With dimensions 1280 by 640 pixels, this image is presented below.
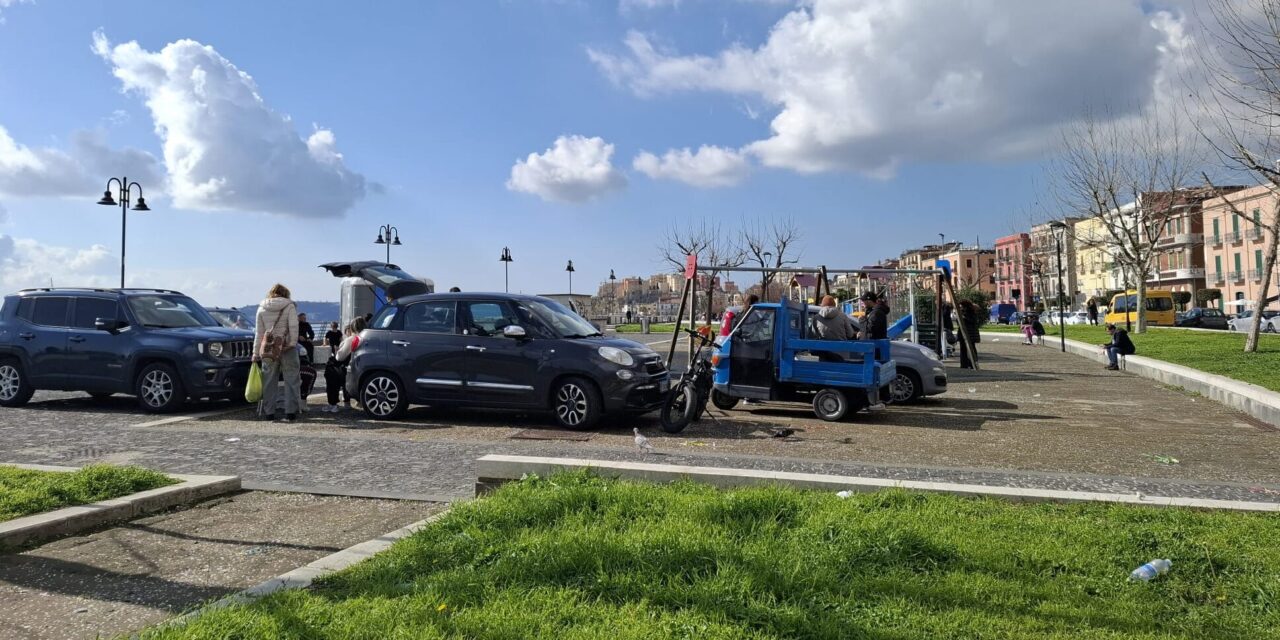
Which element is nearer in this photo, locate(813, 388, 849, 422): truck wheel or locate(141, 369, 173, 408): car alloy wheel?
locate(813, 388, 849, 422): truck wheel

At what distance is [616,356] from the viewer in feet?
31.9

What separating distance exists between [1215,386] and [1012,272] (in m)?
110

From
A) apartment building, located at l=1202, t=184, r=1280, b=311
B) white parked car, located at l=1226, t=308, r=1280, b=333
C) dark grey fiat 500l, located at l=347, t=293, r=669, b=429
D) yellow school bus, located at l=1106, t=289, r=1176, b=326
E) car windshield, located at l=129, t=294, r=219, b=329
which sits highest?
apartment building, located at l=1202, t=184, r=1280, b=311

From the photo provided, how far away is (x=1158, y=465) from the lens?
7496 millimetres

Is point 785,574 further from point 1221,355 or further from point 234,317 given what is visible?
point 1221,355

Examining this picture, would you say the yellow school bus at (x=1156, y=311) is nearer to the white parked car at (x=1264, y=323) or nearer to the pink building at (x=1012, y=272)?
the white parked car at (x=1264, y=323)

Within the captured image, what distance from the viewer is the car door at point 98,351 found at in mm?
11508

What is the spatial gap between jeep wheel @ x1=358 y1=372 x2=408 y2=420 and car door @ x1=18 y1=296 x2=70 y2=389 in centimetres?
493

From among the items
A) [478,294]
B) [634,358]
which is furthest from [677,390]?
[478,294]

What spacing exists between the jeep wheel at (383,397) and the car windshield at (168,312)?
3685 mm

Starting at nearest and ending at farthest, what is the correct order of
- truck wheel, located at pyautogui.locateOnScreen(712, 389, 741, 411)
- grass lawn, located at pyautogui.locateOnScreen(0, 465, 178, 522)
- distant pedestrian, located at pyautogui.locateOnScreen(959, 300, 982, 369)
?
1. grass lawn, located at pyautogui.locateOnScreen(0, 465, 178, 522)
2. truck wheel, located at pyautogui.locateOnScreen(712, 389, 741, 411)
3. distant pedestrian, located at pyautogui.locateOnScreen(959, 300, 982, 369)

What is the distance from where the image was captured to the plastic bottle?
3.59 m

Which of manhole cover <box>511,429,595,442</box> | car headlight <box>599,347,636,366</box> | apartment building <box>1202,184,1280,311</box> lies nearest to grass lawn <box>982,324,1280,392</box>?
car headlight <box>599,347,636,366</box>

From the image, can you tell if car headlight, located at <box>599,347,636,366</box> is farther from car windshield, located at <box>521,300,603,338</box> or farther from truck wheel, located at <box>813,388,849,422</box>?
truck wheel, located at <box>813,388,849,422</box>
